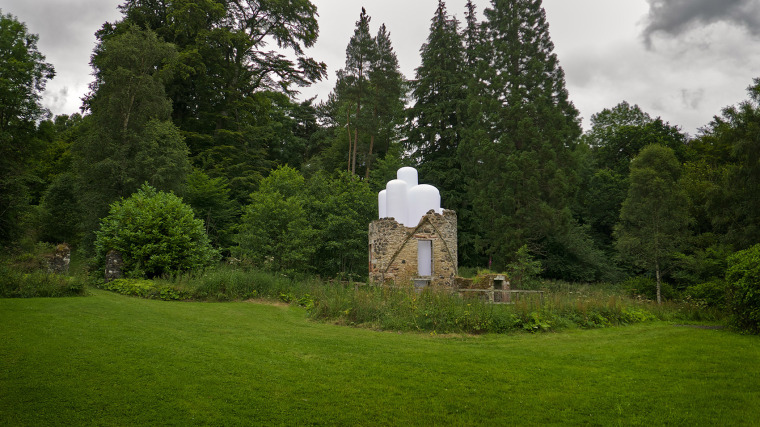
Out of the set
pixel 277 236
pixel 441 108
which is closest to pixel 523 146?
pixel 441 108

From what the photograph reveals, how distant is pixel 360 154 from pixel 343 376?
25945 millimetres

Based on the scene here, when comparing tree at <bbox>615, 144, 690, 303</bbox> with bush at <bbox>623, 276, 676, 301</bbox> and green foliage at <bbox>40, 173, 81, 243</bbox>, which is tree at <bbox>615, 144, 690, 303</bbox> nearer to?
bush at <bbox>623, 276, 676, 301</bbox>

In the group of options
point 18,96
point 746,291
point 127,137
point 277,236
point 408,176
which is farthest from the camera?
point 18,96

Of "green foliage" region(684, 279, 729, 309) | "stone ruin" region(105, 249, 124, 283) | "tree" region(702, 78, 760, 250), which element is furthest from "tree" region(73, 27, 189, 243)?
"tree" region(702, 78, 760, 250)

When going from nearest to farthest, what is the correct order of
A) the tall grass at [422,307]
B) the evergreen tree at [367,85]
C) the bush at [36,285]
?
the tall grass at [422,307] < the bush at [36,285] < the evergreen tree at [367,85]

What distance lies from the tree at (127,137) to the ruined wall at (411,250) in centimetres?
1174

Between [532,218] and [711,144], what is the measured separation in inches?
552

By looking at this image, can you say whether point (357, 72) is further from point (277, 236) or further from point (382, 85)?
point (277, 236)

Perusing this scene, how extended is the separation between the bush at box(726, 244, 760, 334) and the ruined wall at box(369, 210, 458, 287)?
321 inches

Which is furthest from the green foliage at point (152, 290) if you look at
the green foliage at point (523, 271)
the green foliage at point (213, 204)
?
the green foliage at point (523, 271)

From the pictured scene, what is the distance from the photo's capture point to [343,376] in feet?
19.5

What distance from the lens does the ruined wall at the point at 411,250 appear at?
621 inches

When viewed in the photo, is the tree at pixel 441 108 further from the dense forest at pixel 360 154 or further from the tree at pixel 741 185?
the tree at pixel 741 185

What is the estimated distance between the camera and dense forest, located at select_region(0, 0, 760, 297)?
1983cm
